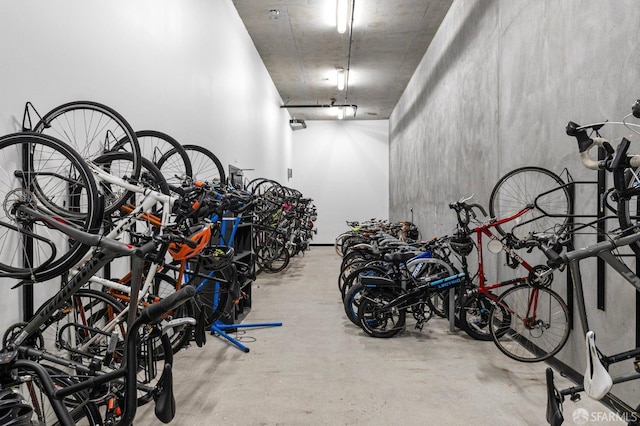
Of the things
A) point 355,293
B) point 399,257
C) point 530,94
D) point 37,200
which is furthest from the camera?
point 355,293

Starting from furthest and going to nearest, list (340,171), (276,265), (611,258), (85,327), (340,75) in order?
(340,171) → (340,75) → (276,265) → (85,327) → (611,258)

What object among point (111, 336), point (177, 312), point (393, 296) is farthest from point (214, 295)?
point (111, 336)

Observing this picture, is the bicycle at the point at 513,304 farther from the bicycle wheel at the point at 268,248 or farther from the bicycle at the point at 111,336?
the bicycle wheel at the point at 268,248

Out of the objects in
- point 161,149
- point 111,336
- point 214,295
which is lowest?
point 214,295

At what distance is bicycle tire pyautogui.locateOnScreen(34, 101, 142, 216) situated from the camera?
2.17 metres

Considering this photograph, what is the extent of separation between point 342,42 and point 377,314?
497 cm

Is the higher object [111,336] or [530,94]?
[530,94]

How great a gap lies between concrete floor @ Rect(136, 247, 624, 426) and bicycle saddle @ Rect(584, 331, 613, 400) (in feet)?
2.35

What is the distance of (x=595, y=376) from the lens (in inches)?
66.4

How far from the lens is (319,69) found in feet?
27.1

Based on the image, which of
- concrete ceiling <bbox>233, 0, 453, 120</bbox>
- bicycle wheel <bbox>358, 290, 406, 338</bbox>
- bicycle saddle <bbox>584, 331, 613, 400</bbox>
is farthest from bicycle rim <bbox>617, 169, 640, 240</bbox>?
concrete ceiling <bbox>233, 0, 453, 120</bbox>

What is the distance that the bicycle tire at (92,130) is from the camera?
2170 millimetres

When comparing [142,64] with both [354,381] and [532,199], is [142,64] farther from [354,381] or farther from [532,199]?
[532,199]

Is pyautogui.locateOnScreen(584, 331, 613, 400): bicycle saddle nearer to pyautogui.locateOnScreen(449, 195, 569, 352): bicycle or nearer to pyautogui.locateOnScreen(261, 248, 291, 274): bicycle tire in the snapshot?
pyautogui.locateOnScreen(449, 195, 569, 352): bicycle
